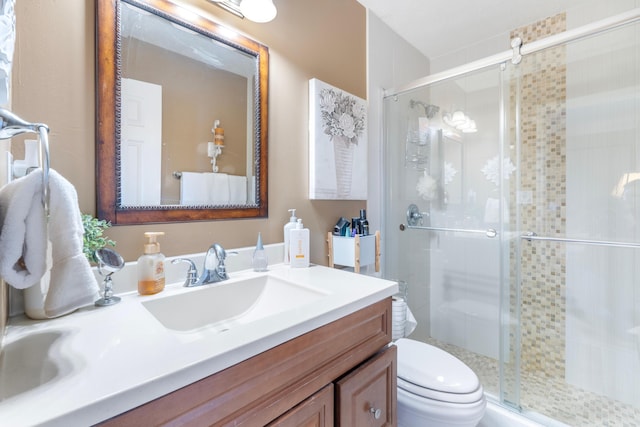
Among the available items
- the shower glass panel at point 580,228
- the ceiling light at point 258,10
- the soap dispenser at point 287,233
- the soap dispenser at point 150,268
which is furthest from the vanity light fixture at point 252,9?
the shower glass panel at point 580,228

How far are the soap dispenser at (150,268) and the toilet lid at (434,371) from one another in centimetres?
95

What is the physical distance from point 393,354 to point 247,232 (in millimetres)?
677

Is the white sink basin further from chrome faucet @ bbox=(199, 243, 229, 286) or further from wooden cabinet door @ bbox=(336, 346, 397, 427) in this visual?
wooden cabinet door @ bbox=(336, 346, 397, 427)

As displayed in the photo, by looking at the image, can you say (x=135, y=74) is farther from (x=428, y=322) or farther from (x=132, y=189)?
(x=428, y=322)

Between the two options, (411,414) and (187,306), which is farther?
(411,414)

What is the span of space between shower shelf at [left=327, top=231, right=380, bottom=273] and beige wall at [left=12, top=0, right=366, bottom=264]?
0.17 ft

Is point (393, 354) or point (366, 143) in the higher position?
point (366, 143)

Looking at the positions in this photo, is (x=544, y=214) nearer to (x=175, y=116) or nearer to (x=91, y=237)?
(x=175, y=116)

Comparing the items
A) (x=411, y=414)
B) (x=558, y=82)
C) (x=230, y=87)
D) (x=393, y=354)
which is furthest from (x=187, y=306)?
(x=558, y=82)

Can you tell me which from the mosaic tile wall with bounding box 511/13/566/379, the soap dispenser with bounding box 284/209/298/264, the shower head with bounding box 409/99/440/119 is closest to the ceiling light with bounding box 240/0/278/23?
the soap dispenser with bounding box 284/209/298/264

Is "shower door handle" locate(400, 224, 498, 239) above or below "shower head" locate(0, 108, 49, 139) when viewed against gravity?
below

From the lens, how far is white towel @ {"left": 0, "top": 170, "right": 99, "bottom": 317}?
0.43 m

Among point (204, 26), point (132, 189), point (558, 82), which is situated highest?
point (558, 82)

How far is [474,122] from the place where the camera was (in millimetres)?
1945
